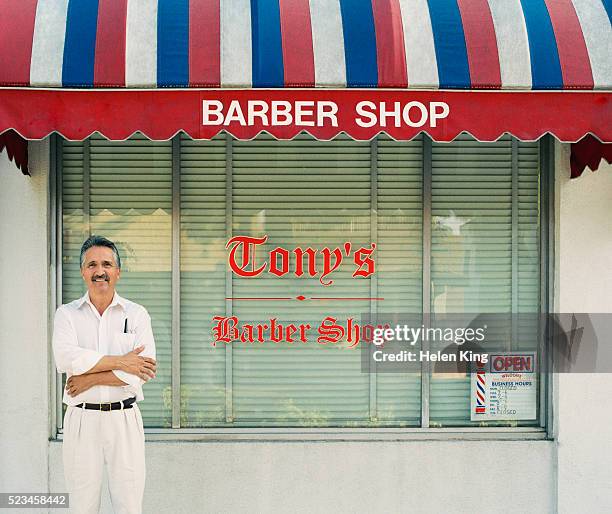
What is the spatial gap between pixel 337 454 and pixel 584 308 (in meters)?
2.30

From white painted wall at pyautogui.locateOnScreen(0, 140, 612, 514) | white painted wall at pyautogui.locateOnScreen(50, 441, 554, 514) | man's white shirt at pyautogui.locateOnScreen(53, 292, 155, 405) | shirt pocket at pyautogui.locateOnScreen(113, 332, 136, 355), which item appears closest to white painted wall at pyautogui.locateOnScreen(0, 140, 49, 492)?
white painted wall at pyautogui.locateOnScreen(0, 140, 612, 514)

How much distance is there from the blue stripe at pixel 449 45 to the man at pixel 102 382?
8.03 feet

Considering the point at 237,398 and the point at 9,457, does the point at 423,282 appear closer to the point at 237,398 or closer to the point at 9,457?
the point at 237,398

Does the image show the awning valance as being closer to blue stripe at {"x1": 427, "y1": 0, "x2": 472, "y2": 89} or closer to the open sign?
blue stripe at {"x1": 427, "y1": 0, "x2": 472, "y2": 89}

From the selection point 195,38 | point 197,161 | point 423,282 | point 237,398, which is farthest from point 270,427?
point 195,38

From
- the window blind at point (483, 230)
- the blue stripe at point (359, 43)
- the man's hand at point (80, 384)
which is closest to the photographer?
the man's hand at point (80, 384)

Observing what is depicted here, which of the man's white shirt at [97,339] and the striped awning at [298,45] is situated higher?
the striped awning at [298,45]

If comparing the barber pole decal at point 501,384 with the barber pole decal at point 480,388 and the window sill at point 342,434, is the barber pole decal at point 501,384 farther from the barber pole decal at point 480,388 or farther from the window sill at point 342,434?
the window sill at point 342,434

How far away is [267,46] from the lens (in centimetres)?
538

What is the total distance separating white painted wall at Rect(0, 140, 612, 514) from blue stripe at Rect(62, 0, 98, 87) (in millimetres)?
1322

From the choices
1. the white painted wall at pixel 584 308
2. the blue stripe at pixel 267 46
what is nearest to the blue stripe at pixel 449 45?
the blue stripe at pixel 267 46

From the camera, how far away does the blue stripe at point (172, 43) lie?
5.29 metres

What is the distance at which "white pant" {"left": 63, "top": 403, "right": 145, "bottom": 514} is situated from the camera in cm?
506

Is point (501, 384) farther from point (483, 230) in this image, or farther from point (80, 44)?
point (80, 44)
